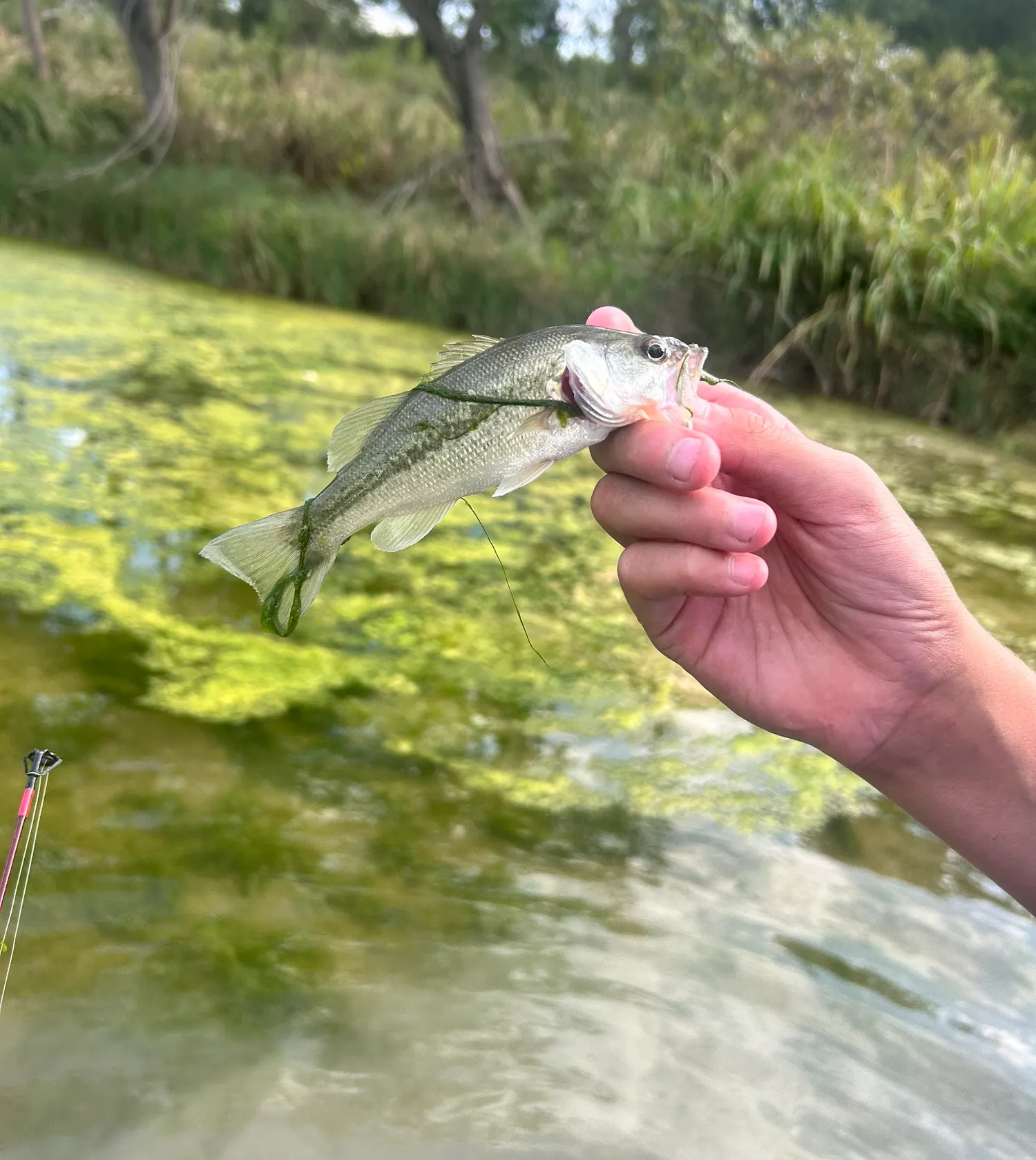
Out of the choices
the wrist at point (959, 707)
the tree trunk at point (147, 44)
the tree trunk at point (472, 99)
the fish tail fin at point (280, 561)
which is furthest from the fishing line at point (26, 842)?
the tree trunk at point (147, 44)

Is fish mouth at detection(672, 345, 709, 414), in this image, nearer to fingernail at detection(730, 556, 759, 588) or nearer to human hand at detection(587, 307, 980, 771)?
human hand at detection(587, 307, 980, 771)

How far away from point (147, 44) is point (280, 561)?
29.8 ft

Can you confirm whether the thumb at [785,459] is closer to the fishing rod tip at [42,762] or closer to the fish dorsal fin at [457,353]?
the fish dorsal fin at [457,353]

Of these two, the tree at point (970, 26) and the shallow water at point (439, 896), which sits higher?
the tree at point (970, 26)

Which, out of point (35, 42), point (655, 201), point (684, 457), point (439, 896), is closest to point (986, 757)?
point (684, 457)

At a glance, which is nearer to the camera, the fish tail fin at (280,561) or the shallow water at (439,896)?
the fish tail fin at (280,561)

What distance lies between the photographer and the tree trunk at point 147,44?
8.09m

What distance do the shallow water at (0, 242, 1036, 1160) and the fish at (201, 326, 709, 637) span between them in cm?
65

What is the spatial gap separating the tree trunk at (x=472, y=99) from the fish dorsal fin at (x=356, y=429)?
23.2 ft

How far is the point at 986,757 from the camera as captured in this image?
1.39 meters

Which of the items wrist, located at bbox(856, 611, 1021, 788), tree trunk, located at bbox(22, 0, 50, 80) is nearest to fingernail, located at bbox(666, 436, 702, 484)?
wrist, located at bbox(856, 611, 1021, 788)

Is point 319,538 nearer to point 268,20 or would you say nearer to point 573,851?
point 573,851

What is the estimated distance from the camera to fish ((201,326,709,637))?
1.15 metres

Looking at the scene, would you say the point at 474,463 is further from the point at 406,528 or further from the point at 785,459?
the point at 785,459
